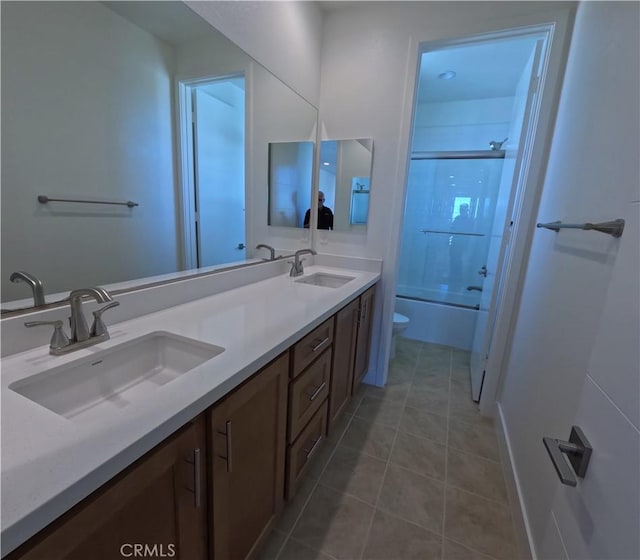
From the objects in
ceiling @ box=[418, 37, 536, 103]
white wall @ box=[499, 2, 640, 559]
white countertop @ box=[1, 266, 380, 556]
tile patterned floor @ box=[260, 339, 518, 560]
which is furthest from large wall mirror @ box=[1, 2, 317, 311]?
ceiling @ box=[418, 37, 536, 103]

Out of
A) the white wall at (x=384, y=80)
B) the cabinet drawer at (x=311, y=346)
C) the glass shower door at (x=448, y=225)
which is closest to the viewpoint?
the cabinet drawer at (x=311, y=346)

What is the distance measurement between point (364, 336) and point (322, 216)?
94 centimetres

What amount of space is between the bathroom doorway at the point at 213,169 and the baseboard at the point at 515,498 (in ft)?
5.73

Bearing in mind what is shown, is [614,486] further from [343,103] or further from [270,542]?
[343,103]

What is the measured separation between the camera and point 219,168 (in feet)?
4.92

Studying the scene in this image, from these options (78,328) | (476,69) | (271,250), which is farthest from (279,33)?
(78,328)

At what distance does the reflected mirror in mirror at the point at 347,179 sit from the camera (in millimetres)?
2117

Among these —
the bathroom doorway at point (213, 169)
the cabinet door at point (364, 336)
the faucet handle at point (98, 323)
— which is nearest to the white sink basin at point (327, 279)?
the cabinet door at point (364, 336)

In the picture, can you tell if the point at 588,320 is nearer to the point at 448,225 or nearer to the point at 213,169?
the point at 213,169

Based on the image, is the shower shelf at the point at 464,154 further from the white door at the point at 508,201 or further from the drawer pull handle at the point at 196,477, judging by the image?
the drawer pull handle at the point at 196,477

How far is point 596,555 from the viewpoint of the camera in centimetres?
61

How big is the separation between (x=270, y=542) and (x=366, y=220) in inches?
72.1

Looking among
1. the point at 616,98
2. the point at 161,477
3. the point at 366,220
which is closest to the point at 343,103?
the point at 366,220

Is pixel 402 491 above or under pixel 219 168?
under
